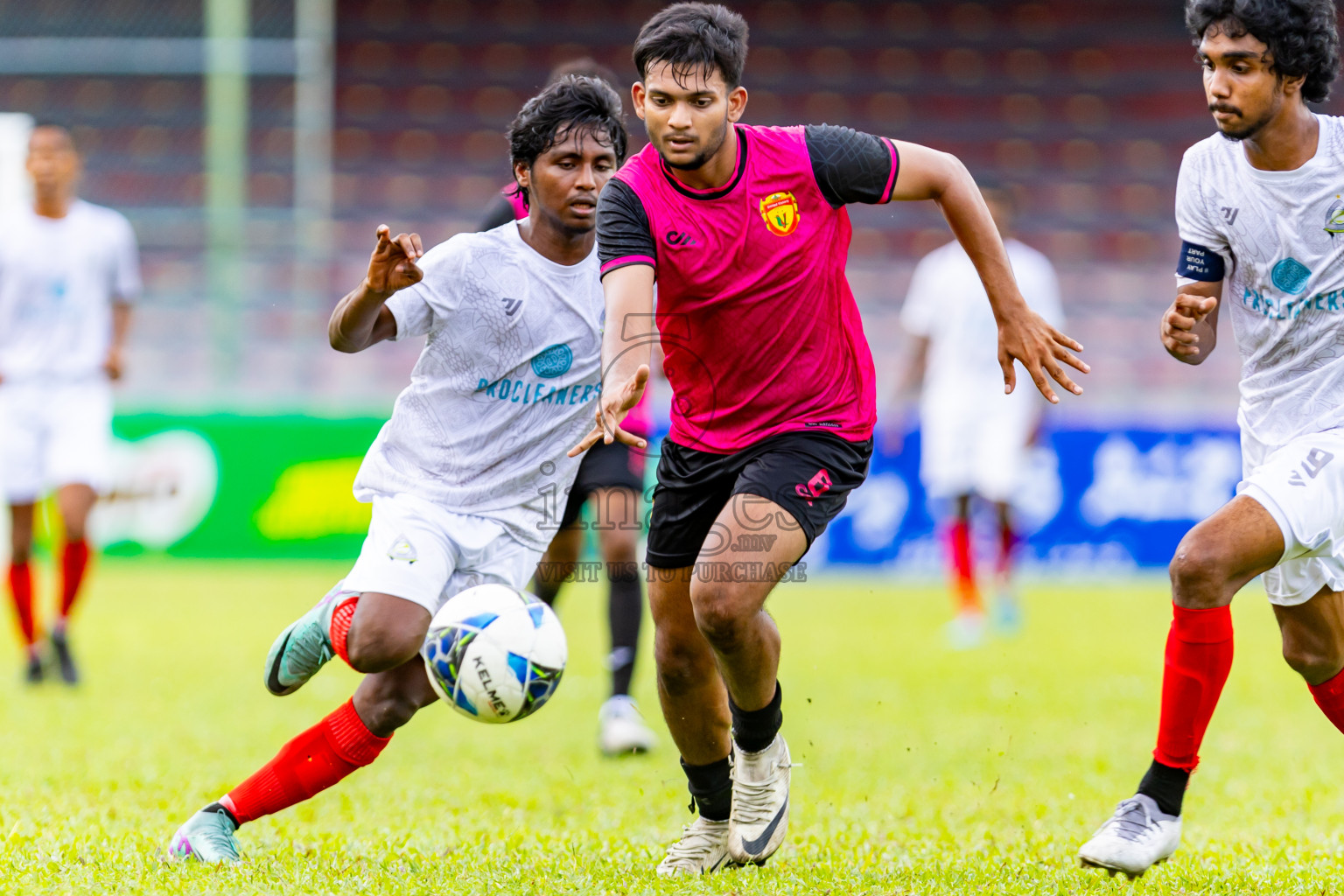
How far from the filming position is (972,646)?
8.87m

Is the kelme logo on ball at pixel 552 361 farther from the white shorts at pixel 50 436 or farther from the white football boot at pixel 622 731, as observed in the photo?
the white shorts at pixel 50 436

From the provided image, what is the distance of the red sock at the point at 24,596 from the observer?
7633 mm

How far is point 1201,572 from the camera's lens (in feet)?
12.1

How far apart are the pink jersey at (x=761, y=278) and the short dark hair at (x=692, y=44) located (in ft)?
0.68

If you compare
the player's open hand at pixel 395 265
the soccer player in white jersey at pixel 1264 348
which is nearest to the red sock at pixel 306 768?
the player's open hand at pixel 395 265

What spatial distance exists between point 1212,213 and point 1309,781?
2412mm

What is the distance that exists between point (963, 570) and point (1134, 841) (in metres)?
5.68

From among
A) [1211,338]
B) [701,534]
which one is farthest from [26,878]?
[1211,338]

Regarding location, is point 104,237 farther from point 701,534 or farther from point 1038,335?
point 1038,335

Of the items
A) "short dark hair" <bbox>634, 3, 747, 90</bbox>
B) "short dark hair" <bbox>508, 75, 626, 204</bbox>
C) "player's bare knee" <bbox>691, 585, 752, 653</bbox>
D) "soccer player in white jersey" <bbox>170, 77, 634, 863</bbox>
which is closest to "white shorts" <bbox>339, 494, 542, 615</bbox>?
"soccer player in white jersey" <bbox>170, 77, 634, 863</bbox>

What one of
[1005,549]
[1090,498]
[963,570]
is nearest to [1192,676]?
[963,570]

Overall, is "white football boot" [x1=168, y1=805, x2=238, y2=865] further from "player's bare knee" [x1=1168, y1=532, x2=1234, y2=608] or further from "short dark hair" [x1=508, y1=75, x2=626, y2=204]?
"player's bare knee" [x1=1168, y1=532, x2=1234, y2=608]

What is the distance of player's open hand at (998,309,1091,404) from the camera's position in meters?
3.74

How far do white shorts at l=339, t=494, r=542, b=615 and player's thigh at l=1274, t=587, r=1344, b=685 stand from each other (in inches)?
84.3
